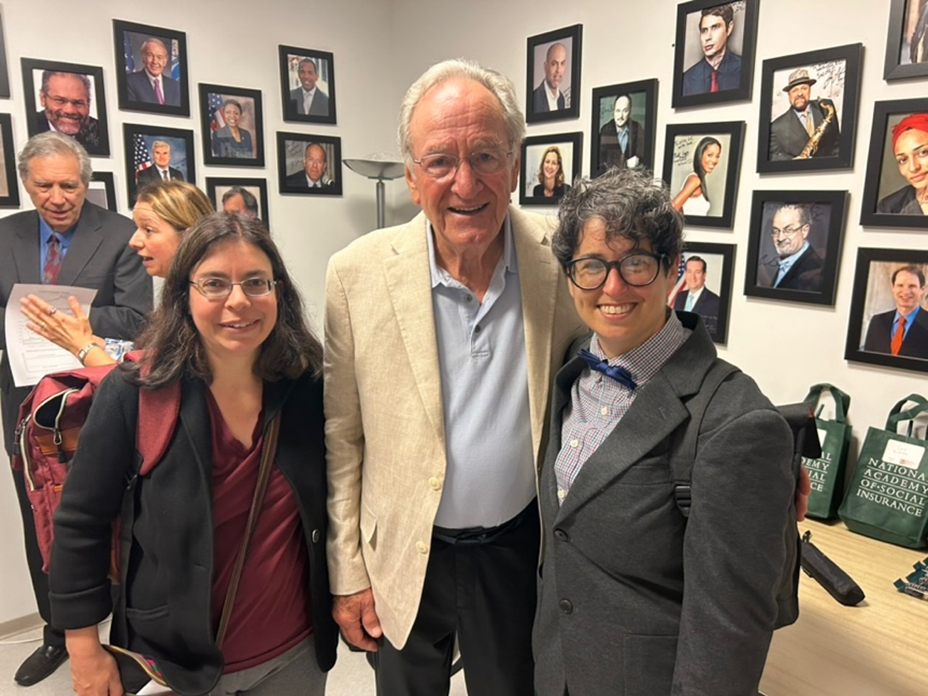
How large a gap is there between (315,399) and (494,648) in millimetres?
685

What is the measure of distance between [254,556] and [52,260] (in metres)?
1.66

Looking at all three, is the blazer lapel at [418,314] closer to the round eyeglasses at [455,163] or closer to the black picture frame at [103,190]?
the round eyeglasses at [455,163]

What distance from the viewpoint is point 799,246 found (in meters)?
2.08

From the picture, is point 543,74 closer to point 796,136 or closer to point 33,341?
point 796,136

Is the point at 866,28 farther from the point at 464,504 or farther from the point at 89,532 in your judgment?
the point at 89,532

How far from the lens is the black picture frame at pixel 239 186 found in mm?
3059

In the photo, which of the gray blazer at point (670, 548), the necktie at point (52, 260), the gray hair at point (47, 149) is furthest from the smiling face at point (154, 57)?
the gray blazer at point (670, 548)

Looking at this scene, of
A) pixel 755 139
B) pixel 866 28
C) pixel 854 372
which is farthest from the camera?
pixel 755 139

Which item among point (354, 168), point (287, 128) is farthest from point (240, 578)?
point (287, 128)

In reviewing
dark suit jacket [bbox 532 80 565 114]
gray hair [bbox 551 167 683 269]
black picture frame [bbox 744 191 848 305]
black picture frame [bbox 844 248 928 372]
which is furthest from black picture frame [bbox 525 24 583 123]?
gray hair [bbox 551 167 683 269]

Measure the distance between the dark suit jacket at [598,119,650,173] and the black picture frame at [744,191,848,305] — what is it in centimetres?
52

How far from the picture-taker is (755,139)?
215cm

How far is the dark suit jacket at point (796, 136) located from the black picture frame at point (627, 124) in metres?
0.46

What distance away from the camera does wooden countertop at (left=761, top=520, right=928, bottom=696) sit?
1320 mm
